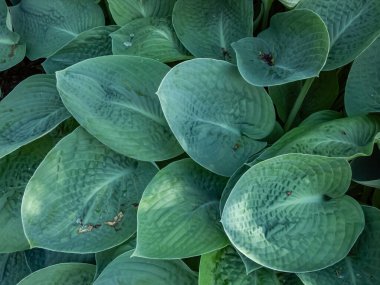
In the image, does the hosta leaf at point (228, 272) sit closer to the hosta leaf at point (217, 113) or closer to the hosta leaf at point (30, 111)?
the hosta leaf at point (217, 113)

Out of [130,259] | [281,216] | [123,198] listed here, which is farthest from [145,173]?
[281,216]

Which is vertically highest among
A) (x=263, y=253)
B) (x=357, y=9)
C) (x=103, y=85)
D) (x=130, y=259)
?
(x=357, y=9)

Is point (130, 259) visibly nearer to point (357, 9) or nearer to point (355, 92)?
point (355, 92)

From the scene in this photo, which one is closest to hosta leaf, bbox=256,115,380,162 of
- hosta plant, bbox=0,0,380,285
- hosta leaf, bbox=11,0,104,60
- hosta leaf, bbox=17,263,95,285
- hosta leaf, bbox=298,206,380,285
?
hosta plant, bbox=0,0,380,285

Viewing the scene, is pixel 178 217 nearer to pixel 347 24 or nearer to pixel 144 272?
pixel 144 272

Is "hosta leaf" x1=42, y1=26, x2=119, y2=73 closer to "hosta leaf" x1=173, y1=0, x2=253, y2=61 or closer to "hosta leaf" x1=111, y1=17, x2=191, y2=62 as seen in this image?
"hosta leaf" x1=111, y1=17, x2=191, y2=62
